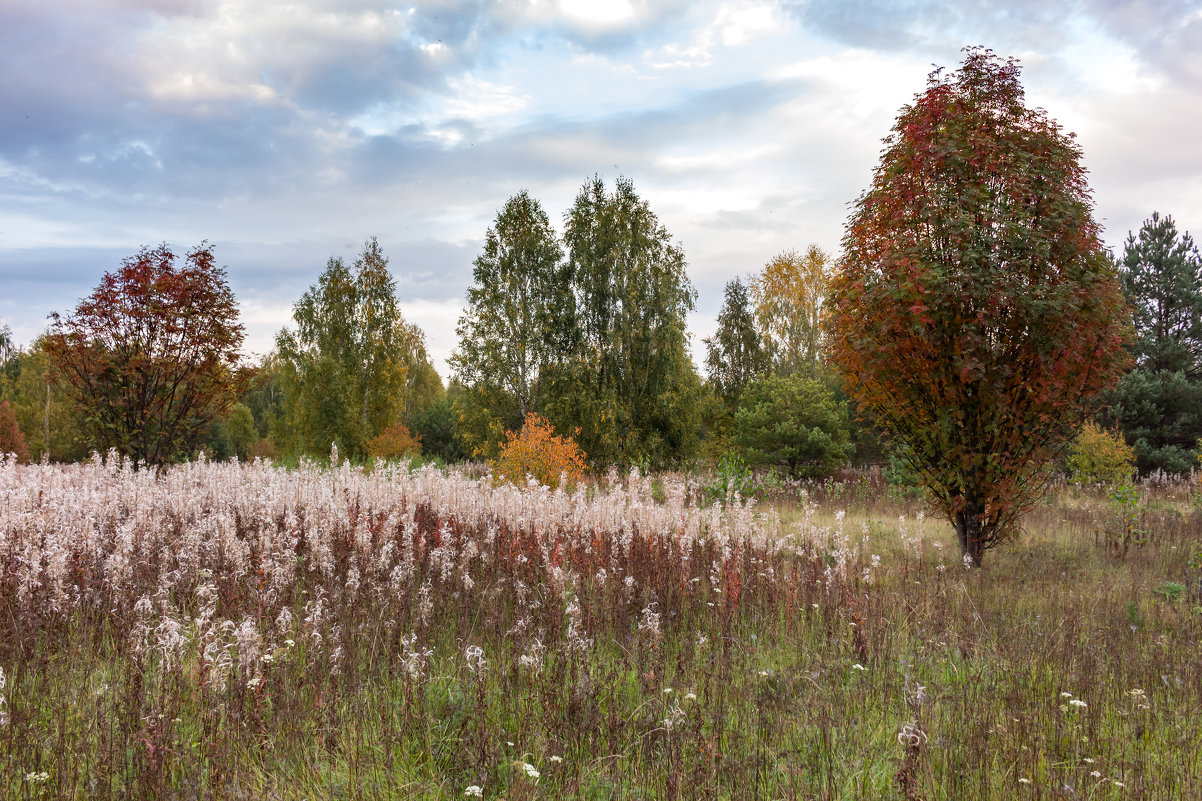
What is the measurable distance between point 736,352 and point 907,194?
798 inches

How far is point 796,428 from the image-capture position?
1866 cm

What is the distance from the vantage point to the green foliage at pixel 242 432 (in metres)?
44.5

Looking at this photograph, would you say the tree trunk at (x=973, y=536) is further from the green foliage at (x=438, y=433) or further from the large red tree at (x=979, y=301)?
the green foliage at (x=438, y=433)

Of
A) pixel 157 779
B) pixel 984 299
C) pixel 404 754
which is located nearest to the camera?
pixel 157 779

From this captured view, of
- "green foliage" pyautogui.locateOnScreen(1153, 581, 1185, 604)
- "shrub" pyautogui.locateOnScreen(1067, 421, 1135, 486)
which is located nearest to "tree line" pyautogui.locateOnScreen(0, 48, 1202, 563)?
"green foliage" pyautogui.locateOnScreen(1153, 581, 1185, 604)

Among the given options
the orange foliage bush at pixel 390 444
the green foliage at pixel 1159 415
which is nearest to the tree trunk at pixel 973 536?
the green foliage at pixel 1159 415

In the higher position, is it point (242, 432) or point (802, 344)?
point (802, 344)

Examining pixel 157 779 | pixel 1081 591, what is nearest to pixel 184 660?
pixel 157 779

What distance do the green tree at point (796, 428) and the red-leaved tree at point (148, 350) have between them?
515 inches

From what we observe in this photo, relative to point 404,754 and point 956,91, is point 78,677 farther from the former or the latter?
point 956,91

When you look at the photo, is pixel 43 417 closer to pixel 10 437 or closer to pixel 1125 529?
pixel 10 437

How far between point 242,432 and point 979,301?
46.8m

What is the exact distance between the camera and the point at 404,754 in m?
3.34

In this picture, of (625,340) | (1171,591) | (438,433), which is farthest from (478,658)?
(438,433)
